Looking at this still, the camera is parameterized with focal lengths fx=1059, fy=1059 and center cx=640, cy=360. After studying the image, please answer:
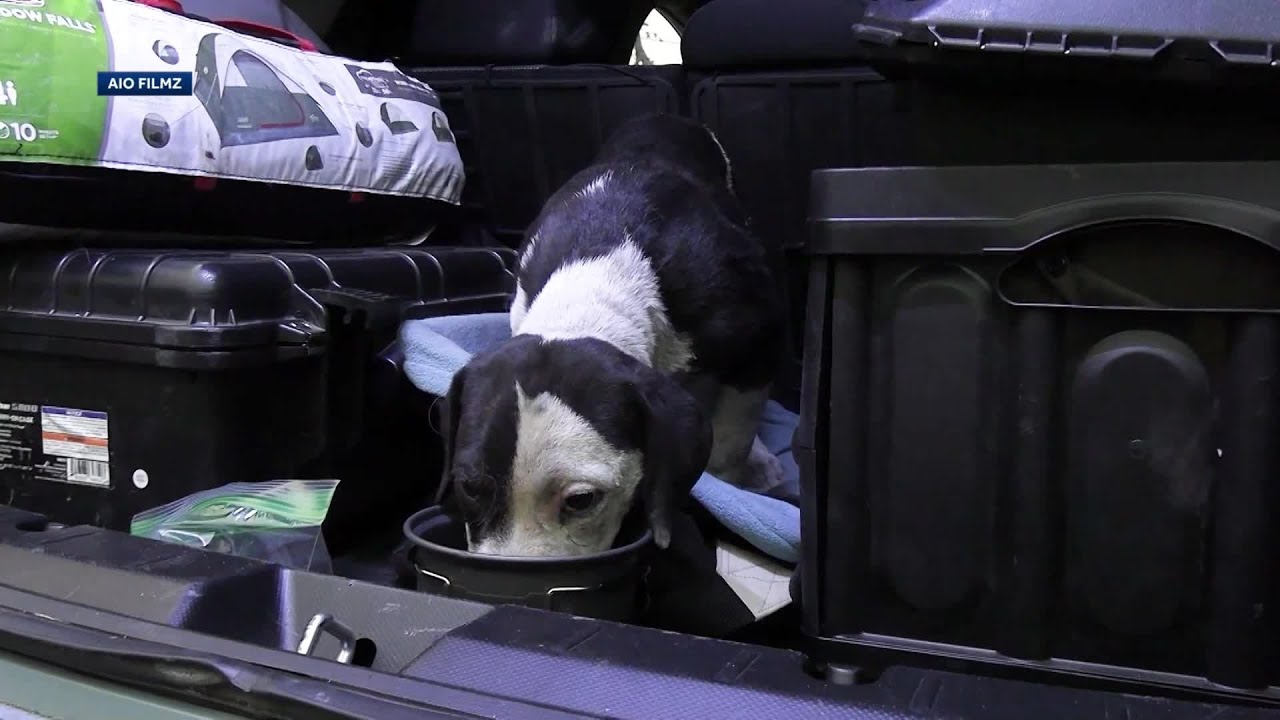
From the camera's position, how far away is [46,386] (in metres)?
1.61

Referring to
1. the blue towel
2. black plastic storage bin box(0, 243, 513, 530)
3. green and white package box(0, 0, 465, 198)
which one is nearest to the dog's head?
the blue towel

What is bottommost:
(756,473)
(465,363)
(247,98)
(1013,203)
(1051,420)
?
(756,473)

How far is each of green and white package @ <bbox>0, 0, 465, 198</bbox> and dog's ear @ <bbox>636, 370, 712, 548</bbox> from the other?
820 mm

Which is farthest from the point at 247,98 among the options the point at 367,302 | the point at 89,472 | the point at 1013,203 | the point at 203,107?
the point at 1013,203

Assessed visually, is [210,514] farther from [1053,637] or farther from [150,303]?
[1053,637]

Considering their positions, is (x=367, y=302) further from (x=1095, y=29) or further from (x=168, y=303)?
(x=1095, y=29)

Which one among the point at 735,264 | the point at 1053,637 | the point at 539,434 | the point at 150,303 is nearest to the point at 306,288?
the point at 150,303

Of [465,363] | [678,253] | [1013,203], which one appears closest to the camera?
[1013,203]

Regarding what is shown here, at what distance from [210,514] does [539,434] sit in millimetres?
444

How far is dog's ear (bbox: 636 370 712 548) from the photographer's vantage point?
1.49m

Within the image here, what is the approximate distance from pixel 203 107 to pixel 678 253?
0.88 m

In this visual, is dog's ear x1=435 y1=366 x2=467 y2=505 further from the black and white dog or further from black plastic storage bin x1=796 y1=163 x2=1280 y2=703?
black plastic storage bin x1=796 y1=163 x2=1280 y2=703

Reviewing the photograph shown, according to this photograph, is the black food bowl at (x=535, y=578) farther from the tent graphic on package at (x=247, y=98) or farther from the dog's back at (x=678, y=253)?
the tent graphic on package at (x=247, y=98)

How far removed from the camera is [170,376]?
1.52 meters
